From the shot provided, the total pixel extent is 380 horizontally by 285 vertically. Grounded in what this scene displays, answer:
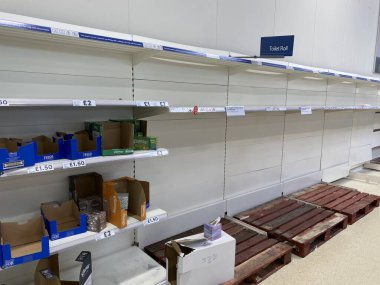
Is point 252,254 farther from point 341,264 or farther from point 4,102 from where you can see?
point 4,102

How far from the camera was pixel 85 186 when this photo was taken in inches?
83.8

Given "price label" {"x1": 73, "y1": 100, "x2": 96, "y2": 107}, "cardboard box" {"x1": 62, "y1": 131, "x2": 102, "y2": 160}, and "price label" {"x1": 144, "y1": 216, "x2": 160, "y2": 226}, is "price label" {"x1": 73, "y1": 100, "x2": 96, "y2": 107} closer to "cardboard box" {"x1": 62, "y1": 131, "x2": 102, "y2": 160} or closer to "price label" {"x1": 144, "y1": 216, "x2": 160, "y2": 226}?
"cardboard box" {"x1": 62, "y1": 131, "x2": 102, "y2": 160}

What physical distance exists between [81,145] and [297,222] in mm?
2403

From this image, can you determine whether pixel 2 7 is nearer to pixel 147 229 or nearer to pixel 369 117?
pixel 147 229

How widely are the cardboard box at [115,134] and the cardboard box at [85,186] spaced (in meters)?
0.30

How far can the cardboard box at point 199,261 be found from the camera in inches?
77.5

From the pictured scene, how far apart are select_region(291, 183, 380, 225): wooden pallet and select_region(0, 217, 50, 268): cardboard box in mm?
3210

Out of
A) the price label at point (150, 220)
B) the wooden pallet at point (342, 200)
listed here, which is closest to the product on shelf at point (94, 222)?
the price label at point (150, 220)

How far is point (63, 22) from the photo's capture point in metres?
1.95

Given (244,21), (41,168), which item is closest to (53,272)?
(41,168)

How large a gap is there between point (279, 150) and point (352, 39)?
257 centimetres

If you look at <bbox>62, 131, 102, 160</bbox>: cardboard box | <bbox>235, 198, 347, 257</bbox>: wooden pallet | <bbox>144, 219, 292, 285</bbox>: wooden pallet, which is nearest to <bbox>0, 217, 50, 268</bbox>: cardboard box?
<bbox>62, 131, 102, 160</bbox>: cardboard box

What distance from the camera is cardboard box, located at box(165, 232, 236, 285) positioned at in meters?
1.97

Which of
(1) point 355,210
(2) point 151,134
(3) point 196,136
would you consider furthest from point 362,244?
(2) point 151,134
